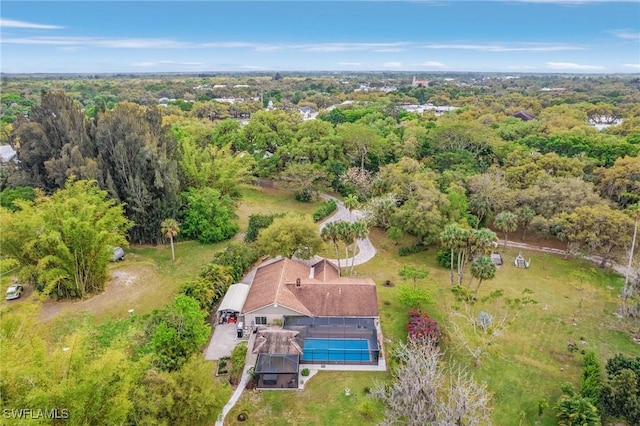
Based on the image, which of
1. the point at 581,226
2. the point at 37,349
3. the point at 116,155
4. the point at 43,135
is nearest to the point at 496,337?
the point at 581,226

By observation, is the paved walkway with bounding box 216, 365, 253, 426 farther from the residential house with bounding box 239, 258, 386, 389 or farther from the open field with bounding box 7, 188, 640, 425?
the residential house with bounding box 239, 258, 386, 389

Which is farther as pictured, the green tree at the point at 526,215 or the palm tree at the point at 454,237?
the green tree at the point at 526,215

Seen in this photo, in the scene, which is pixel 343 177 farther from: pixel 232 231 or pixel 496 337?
pixel 496 337

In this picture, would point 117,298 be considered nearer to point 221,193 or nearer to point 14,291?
point 14,291

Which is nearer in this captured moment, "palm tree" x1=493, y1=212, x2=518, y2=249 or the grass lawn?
the grass lawn

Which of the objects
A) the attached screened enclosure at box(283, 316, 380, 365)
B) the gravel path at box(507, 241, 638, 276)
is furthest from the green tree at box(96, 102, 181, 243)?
the gravel path at box(507, 241, 638, 276)

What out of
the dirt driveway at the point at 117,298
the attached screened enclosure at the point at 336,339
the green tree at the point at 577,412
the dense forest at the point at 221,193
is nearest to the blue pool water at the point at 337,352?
the attached screened enclosure at the point at 336,339

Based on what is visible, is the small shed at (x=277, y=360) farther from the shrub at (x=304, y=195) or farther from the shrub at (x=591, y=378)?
the shrub at (x=304, y=195)
